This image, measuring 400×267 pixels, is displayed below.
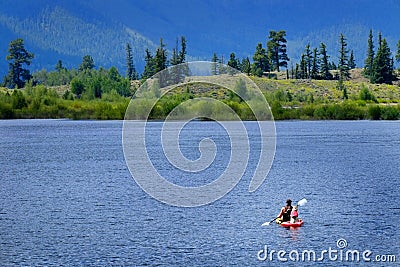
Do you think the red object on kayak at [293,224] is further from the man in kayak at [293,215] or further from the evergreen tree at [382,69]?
the evergreen tree at [382,69]

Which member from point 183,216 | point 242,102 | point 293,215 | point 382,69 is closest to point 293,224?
point 293,215

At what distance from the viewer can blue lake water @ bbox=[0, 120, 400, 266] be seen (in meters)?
30.9

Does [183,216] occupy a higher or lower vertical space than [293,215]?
lower

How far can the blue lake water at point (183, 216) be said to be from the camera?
3092cm

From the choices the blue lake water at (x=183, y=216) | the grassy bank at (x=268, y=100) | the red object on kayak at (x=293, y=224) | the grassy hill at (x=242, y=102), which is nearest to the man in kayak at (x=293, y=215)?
the red object on kayak at (x=293, y=224)

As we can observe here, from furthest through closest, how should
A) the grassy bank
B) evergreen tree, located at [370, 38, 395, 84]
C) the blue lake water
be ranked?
1. evergreen tree, located at [370, 38, 395, 84]
2. the grassy bank
3. the blue lake water

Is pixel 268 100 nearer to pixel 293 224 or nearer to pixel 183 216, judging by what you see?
pixel 183 216

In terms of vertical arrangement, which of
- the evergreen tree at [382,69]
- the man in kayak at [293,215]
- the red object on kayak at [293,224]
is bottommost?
the red object on kayak at [293,224]

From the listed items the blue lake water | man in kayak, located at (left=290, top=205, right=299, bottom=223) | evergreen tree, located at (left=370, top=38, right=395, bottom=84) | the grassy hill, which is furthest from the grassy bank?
man in kayak, located at (left=290, top=205, right=299, bottom=223)

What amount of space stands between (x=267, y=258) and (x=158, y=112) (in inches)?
4553

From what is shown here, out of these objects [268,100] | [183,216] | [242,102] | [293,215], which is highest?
[268,100]

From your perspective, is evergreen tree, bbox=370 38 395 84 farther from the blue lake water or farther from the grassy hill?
the blue lake water

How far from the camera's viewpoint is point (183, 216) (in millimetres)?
38938

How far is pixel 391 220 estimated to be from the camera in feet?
120
